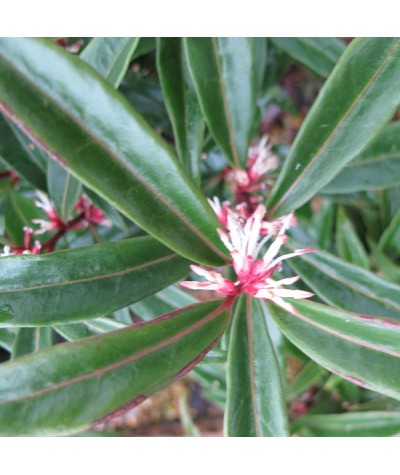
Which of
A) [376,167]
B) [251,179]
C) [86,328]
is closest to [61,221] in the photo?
[86,328]

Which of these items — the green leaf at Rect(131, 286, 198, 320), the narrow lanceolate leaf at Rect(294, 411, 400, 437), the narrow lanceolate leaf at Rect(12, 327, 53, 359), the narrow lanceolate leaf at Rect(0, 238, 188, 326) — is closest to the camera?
the narrow lanceolate leaf at Rect(0, 238, 188, 326)

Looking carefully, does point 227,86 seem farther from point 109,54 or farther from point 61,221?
point 61,221

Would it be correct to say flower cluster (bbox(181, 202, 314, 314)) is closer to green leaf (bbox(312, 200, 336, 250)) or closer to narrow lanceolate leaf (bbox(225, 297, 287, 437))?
narrow lanceolate leaf (bbox(225, 297, 287, 437))

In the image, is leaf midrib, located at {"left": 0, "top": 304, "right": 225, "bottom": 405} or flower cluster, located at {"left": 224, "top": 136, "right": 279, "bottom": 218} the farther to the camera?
flower cluster, located at {"left": 224, "top": 136, "right": 279, "bottom": 218}

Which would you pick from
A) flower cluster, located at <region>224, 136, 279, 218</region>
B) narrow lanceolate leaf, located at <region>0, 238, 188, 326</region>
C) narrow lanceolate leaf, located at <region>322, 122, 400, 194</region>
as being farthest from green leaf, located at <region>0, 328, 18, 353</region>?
narrow lanceolate leaf, located at <region>322, 122, 400, 194</region>

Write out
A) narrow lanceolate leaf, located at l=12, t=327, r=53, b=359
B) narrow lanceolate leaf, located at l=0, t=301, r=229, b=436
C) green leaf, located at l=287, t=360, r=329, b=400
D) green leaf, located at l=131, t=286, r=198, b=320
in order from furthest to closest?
green leaf, located at l=287, t=360, r=329, b=400
green leaf, located at l=131, t=286, r=198, b=320
narrow lanceolate leaf, located at l=12, t=327, r=53, b=359
narrow lanceolate leaf, located at l=0, t=301, r=229, b=436

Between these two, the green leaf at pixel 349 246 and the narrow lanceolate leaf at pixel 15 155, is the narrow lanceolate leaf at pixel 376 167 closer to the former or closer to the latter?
the green leaf at pixel 349 246

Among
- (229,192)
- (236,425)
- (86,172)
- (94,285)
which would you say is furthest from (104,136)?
(229,192)
